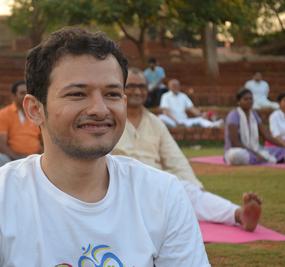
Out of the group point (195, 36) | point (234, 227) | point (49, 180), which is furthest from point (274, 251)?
point (195, 36)

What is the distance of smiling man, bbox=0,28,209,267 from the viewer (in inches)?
90.0

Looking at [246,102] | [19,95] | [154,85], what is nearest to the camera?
[19,95]

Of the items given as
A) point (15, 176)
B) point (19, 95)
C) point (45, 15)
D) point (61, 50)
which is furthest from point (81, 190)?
point (45, 15)

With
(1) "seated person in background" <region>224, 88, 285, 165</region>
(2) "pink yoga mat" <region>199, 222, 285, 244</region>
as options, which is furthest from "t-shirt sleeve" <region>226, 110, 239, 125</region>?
(2) "pink yoga mat" <region>199, 222, 285, 244</region>

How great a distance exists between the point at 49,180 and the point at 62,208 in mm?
117

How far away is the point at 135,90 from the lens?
19.6 feet

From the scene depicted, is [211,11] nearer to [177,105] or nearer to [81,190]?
[177,105]

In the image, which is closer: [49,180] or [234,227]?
[49,180]

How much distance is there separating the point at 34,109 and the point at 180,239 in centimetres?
58

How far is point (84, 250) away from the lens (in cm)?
229

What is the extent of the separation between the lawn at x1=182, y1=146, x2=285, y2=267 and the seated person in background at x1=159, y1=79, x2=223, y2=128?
1447 mm

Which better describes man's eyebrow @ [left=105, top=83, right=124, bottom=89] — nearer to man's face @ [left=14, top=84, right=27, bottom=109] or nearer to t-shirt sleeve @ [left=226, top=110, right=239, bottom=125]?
man's face @ [left=14, top=84, right=27, bottom=109]

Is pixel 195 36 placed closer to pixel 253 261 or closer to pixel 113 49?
pixel 253 261

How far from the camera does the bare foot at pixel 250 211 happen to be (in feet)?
19.5
